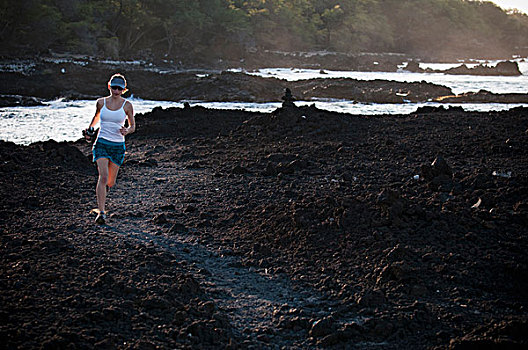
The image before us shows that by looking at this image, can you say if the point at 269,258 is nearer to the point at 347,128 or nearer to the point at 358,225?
the point at 358,225

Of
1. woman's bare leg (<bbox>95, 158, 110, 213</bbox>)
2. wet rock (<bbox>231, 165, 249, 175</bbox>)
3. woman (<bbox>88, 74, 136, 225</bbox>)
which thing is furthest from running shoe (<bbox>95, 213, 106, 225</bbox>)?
wet rock (<bbox>231, 165, 249, 175</bbox>)

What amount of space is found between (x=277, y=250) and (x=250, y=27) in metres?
60.8

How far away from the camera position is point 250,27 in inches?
2504

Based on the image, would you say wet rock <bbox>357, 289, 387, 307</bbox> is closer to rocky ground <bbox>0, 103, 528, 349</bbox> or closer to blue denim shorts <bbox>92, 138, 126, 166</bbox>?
rocky ground <bbox>0, 103, 528, 349</bbox>

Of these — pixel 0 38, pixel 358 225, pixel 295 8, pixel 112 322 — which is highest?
pixel 295 8

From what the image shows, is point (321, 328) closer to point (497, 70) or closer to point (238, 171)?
point (238, 171)

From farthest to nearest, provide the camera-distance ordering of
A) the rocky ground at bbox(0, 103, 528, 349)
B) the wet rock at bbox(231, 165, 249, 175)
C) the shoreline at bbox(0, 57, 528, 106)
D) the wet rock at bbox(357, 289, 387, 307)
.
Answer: the shoreline at bbox(0, 57, 528, 106), the wet rock at bbox(231, 165, 249, 175), the wet rock at bbox(357, 289, 387, 307), the rocky ground at bbox(0, 103, 528, 349)

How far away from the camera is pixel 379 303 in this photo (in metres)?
4.28

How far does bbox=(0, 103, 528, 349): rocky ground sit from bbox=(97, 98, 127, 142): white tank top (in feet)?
3.19

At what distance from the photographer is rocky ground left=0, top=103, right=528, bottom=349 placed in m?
3.85

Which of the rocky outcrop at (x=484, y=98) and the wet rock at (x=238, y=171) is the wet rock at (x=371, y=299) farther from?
the rocky outcrop at (x=484, y=98)

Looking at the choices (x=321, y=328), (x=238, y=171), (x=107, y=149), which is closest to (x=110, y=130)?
(x=107, y=149)

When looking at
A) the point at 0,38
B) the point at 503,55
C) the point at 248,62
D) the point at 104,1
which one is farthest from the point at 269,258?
the point at 503,55

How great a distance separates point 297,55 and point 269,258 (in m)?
64.5
